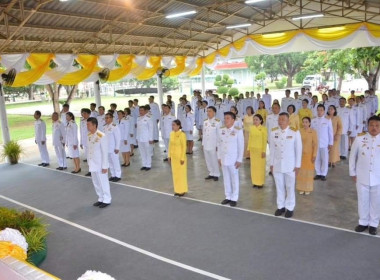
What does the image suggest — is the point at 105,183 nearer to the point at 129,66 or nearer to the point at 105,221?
the point at 105,221

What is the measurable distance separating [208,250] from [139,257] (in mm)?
817

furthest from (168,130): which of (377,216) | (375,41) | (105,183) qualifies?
(375,41)

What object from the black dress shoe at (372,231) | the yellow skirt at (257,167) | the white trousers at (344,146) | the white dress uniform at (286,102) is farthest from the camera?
the white dress uniform at (286,102)

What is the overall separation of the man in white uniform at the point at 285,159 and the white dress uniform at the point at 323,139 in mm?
1864

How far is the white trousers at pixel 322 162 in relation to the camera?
665 centimetres

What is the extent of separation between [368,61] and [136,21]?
29.4 feet

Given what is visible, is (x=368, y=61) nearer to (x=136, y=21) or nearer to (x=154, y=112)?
(x=154, y=112)

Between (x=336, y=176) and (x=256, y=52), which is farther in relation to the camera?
(x=256, y=52)

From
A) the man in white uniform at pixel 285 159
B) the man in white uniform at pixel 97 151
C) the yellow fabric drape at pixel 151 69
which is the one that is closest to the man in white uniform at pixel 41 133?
the man in white uniform at pixel 97 151

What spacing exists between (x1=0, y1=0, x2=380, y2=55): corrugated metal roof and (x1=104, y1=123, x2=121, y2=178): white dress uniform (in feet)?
9.60

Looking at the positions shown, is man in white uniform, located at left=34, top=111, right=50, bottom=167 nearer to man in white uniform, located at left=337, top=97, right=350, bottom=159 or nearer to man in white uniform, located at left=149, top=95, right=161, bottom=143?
man in white uniform, located at left=149, top=95, right=161, bottom=143

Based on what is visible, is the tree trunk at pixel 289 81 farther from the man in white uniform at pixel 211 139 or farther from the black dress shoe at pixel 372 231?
the black dress shoe at pixel 372 231

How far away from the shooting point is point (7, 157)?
9.81 m

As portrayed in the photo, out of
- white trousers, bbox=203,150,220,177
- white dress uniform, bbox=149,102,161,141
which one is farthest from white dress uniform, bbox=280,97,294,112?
white trousers, bbox=203,150,220,177
